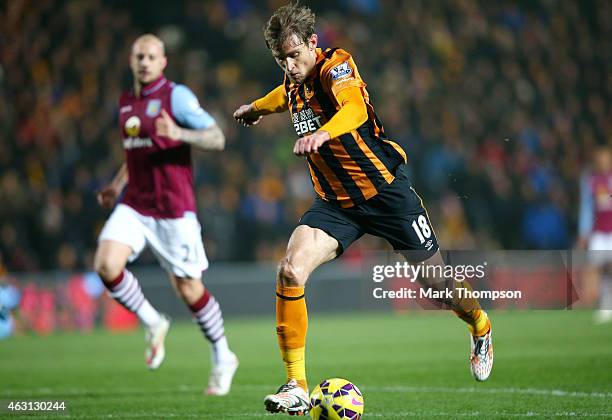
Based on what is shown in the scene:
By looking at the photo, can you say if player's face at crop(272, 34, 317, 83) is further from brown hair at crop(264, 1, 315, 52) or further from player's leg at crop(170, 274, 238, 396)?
player's leg at crop(170, 274, 238, 396)

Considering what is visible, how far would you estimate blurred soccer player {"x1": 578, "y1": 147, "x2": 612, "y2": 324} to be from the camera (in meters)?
12.8

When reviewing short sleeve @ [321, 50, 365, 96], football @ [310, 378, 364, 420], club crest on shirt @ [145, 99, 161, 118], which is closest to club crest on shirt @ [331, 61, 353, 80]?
short sleeve @ [321, 50, 365, 96]

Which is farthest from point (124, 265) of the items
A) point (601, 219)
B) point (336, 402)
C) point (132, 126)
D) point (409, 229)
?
point (601, 219)

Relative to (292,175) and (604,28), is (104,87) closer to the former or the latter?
(292,175)

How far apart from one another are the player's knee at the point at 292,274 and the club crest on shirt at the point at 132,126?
7.58 ft

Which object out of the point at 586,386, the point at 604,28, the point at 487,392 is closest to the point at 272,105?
the point at 487,392

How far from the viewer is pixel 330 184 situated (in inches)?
237

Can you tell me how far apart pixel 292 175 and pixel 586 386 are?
1039cm

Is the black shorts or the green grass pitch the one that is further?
the green grass pitch

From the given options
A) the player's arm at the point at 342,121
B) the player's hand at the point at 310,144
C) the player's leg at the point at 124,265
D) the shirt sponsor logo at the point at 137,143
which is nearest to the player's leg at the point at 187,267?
the player's leg at the point at 124,265

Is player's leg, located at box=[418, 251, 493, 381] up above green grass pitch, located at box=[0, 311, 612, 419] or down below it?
above

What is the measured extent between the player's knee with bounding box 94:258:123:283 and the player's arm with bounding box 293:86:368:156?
7.90ft

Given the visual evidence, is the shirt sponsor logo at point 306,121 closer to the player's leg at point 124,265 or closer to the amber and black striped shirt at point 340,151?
the amber and black striped shirt at point 340,151

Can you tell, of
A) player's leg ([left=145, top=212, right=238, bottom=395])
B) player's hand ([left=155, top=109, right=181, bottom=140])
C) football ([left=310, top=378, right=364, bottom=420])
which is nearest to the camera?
A: football ([left=310, top=378, right=364, bottom=420])
